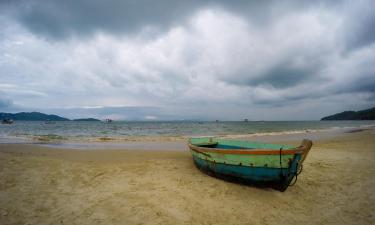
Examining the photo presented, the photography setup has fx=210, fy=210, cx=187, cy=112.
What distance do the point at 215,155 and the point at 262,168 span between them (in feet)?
5.43

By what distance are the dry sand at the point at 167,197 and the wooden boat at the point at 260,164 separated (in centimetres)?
33

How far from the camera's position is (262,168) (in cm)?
592

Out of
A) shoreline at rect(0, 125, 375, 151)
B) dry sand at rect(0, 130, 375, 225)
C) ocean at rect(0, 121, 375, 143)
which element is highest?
ocean at rect(0, 121, 375, 143)

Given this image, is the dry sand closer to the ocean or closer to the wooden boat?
the wooden boat

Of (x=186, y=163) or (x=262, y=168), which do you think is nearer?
(x=262, y=168)

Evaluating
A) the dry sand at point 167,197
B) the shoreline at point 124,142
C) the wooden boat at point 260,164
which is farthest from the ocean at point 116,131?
the wooden boat at point 260,164

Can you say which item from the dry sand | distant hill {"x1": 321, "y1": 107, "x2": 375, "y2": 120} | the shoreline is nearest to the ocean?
the shoreline

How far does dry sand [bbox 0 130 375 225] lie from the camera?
4672mm

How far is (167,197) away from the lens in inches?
224

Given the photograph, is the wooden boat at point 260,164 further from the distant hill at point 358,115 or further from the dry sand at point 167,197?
the distant hill at point 358,115

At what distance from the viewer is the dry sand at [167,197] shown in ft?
15.3

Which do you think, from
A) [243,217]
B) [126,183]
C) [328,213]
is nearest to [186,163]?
[126,183]

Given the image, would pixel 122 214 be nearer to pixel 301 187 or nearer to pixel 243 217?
pixel 243 217

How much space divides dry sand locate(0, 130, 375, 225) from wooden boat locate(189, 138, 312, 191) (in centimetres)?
33
